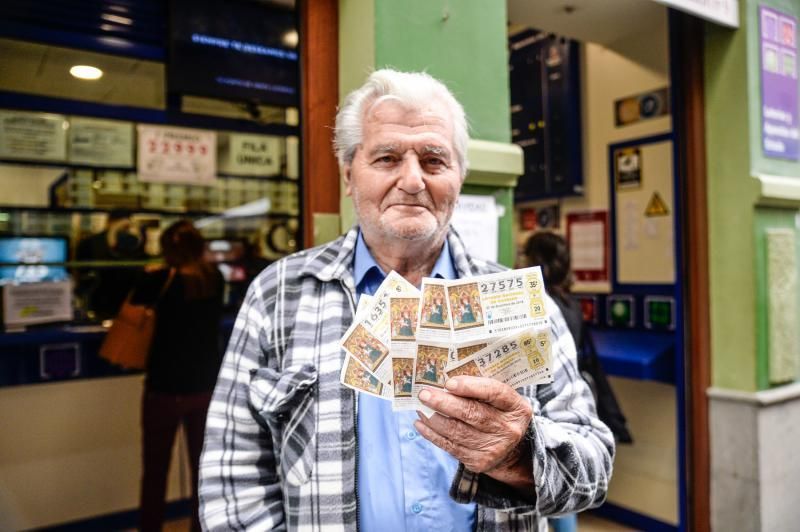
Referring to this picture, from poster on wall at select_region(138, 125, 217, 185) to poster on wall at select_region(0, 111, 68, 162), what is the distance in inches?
19.8

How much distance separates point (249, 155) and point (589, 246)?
270cm

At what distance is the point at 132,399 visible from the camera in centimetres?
380

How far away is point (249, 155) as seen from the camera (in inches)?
188

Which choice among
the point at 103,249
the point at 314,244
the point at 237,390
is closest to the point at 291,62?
the point at 103,249

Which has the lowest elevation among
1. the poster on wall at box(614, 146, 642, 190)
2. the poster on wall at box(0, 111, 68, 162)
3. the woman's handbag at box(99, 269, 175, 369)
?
the woman's handbag at box(99, 269, 175, 369)

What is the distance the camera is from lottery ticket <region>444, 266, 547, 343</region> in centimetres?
108

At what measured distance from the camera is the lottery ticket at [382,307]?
113 cm

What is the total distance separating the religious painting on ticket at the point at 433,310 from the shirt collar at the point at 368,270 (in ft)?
1.30

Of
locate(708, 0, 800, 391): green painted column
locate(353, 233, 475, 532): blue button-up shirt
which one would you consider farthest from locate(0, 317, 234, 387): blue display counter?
locate(708, 0, 800, 391): green painted column

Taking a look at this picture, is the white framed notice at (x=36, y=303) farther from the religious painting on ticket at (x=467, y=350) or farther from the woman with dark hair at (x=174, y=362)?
the religious painting on ticket at (x=467, y=350)

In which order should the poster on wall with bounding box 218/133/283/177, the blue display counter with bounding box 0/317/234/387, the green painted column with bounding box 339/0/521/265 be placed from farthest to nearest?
the poster on wall with bounding box 218/133/283/177, the blue display counter with bounding box 0/317/234/387, the green painted column with bounding box 339/0/521/265

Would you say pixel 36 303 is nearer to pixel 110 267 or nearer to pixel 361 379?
pixel 110 267

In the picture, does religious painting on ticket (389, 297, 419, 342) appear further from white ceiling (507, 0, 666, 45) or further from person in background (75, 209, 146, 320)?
person in background (75, 209, 146, 320)

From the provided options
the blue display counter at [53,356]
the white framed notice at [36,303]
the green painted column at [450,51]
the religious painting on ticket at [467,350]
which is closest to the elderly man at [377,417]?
the religious painting on ticket at [467,350]
